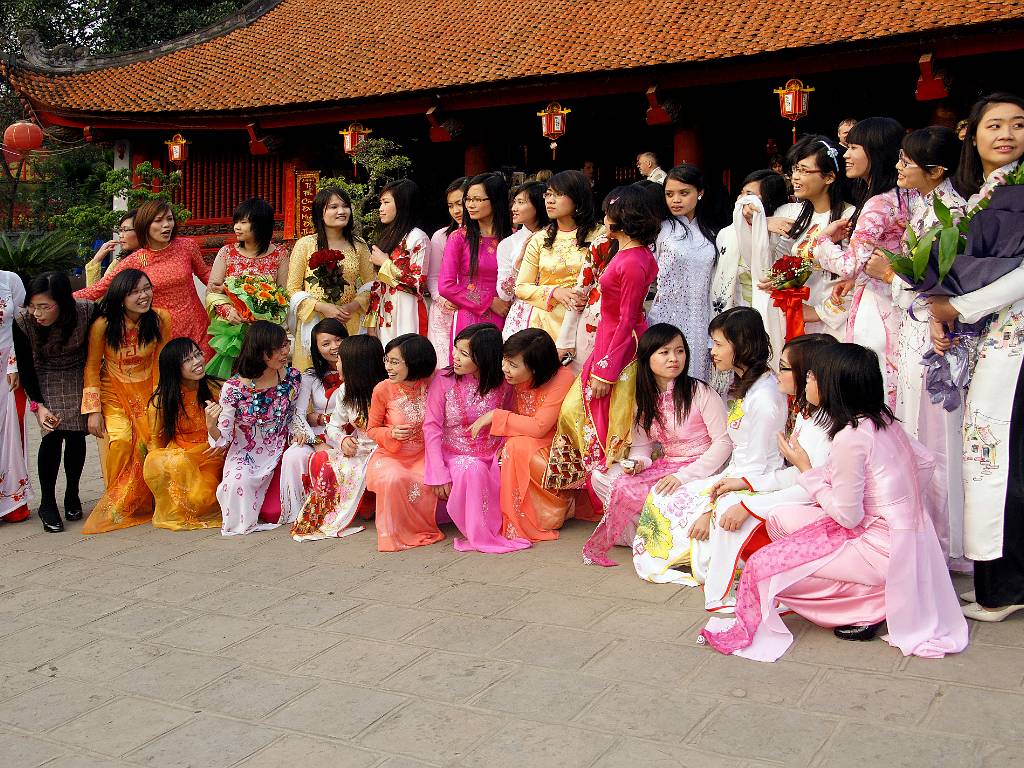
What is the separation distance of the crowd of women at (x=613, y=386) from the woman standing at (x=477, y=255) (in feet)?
0.04

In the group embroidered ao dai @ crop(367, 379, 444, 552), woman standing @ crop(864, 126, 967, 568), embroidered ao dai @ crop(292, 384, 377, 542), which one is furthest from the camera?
embroidered ao dai @ crop(292, 384, 377, 542)

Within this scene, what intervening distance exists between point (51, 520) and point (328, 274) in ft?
6.48

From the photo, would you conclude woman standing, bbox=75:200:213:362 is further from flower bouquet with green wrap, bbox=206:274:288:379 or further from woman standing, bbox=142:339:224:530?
woman standing, bbox=142:339:224:530

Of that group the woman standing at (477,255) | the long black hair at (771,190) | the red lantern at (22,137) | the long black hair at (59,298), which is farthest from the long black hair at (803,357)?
the red lantern at (22,137)

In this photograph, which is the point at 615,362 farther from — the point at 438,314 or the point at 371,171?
the point at 371,171

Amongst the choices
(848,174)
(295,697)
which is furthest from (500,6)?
(295,697)

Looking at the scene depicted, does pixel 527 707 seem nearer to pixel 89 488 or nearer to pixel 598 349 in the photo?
pixel 598 349

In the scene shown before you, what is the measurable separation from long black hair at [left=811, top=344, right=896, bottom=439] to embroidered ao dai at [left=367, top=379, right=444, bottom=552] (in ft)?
7.01

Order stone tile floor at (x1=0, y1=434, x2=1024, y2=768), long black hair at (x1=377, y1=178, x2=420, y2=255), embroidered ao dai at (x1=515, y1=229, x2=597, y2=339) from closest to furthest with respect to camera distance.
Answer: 1. stone tile floor at (x1=0, y1=434, x2=1024, y2=768)
2. embroidered ao dai at (x1=515, y1=229, x2=597, y2=339)
3. long black hair at (x1=377, y1=178, x2=420, y2=255)

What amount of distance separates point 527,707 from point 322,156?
12459 millimetres

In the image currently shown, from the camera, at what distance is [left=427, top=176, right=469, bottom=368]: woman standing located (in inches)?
246

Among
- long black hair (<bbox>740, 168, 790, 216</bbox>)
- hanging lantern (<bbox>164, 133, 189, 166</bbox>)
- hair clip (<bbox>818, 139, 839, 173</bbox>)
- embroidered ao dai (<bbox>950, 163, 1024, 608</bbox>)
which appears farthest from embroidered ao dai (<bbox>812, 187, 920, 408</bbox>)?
hanging lantern (<bbox>164, 133, 189, 166</bbox>)

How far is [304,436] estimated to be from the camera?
575 cm

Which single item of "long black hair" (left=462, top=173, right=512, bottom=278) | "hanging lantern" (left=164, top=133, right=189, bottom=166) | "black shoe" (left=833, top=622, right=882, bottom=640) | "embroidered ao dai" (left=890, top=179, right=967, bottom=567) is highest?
"hanging lantern" (left=164, top=133, right=189, bottom=166)
